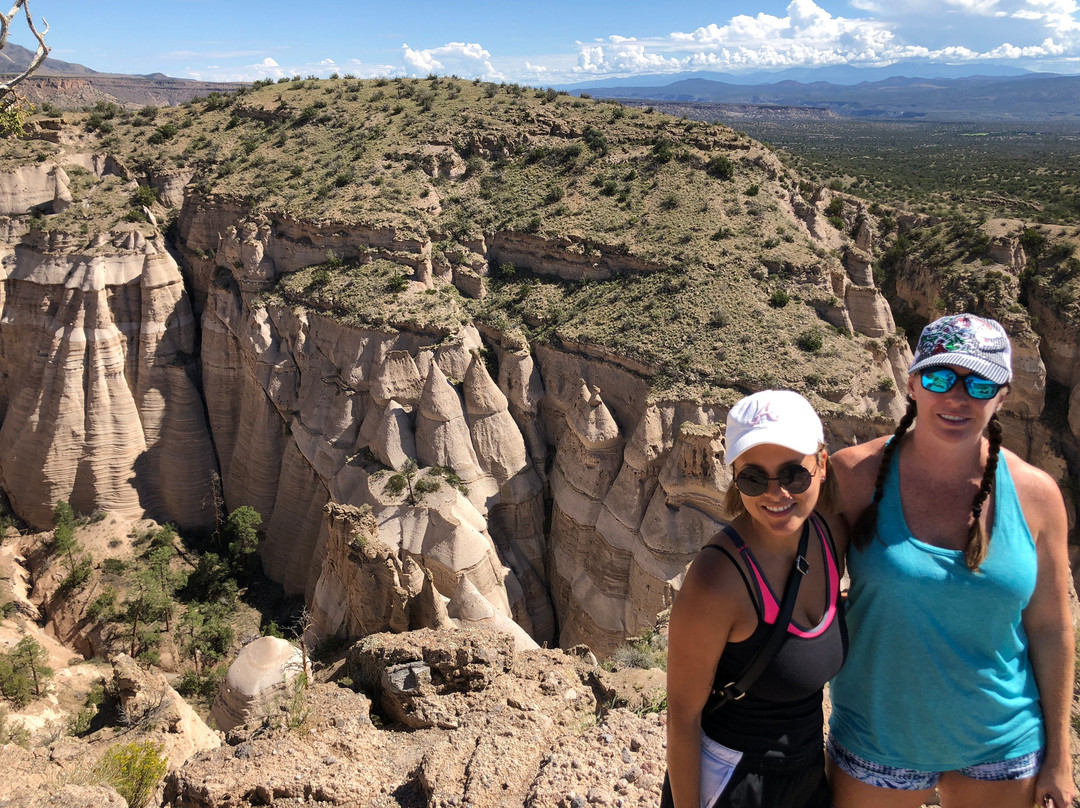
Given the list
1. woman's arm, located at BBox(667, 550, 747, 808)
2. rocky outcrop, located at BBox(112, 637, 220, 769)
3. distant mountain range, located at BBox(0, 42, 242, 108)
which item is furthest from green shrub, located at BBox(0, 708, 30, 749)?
distant mountain range, located at BBox(0, 42, 242, 108)

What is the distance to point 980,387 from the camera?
374cm

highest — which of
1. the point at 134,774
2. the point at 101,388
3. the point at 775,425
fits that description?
the point at 775,425

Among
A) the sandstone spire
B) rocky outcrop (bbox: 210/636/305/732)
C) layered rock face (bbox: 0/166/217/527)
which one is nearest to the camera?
rocky outcrop (bbox: 210/636/305/732)

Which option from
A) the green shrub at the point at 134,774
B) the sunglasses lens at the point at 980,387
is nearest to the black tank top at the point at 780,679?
the sunglasses lens at the point at 980,387

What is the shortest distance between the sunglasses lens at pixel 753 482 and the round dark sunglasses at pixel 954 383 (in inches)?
44.1

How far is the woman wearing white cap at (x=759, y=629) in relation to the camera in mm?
3625

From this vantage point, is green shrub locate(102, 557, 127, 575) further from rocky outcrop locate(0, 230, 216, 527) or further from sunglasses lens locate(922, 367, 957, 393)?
sunglasses lens locate(922, 367, 957, 393)

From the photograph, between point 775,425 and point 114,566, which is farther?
point 114,566

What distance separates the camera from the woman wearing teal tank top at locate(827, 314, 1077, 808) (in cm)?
375

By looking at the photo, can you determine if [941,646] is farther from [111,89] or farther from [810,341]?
[111,89]

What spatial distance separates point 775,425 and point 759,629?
1.13 m

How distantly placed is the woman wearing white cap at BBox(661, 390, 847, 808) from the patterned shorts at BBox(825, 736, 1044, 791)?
1.45ft

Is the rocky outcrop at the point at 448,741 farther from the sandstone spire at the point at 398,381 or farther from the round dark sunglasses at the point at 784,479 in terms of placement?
the sandstone spire at the point at 398,381

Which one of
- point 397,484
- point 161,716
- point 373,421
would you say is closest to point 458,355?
point 373,421
